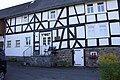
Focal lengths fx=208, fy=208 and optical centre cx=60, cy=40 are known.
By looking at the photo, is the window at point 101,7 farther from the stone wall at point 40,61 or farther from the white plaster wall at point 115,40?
the stone wall at point 40,61

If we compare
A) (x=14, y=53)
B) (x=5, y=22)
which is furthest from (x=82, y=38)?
(x=5, y=22)

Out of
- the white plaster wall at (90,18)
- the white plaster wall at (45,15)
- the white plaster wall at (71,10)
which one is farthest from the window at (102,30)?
the white plaster wall at (45,15)

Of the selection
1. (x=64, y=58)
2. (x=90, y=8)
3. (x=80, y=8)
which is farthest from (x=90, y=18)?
(x=64, y=58)

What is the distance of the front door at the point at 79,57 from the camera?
21.8 meters

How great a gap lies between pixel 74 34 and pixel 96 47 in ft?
9.43

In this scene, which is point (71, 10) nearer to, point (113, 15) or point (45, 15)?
point (45, 15)

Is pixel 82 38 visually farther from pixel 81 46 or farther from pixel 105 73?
pixel 105 73

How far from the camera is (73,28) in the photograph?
2262 centimetres

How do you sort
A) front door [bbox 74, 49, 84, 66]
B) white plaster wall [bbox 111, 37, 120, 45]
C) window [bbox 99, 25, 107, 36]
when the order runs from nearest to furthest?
white plaster wall [bbox 111, 37, 120, 45] → window [bbox 99, 25, 107, 36] → front door [bbox 74, 49, 84, 66]

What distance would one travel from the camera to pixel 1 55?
12.3 metres

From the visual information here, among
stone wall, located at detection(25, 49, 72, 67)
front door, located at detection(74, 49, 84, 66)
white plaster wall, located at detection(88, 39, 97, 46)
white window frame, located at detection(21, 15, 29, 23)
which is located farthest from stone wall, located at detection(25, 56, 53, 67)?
white window frame, located at detection(21, 15, 29, 23)

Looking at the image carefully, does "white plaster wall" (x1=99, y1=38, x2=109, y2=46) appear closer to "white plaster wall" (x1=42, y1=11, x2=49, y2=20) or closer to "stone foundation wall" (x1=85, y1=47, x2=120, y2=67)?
"stone foundation wall" (x1=85, y1=47, x2=120, y2=67)

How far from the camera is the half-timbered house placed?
20.7 meters

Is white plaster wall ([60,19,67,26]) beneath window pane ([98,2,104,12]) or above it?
beneath
